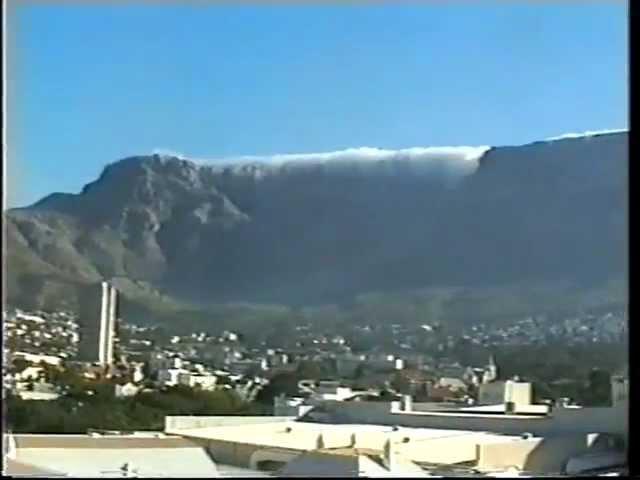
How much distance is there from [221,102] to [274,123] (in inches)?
5.6

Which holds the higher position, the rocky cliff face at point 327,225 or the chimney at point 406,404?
the rocky cliff face at point 327,225

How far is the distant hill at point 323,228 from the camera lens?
195cm

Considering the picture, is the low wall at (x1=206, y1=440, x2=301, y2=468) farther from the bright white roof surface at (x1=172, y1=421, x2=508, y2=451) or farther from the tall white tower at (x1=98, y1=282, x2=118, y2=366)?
the tall white tower at (x1=98, y1=282, x2=118, y2=366)

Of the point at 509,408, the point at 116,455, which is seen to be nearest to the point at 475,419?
the point at 509,408

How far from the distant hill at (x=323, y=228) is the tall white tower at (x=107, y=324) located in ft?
0.10

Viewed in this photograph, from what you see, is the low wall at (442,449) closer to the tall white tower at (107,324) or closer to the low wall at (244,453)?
the low wall at (244,453)

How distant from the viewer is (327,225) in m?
2.10

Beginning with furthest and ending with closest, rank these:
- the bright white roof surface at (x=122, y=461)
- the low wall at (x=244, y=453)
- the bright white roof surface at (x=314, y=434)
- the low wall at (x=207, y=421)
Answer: the low wall at (x=207, y=421) → the bright white roof surface at (x=314, y=434) → the low wall at (x=244, y=453) → the bright white roof surface at (x=122, y=461)

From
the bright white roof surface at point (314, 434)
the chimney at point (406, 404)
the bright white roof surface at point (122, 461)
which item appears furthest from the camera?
the chimney at point (406, 404)

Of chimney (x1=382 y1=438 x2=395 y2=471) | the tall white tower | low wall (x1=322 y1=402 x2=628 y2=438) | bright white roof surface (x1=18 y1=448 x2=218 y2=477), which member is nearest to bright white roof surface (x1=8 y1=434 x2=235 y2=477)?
bright white roof surface (x1=18 y1=448 x2=218 y2=477)

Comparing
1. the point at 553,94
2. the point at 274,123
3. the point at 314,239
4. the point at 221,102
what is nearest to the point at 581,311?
the point at 553,94

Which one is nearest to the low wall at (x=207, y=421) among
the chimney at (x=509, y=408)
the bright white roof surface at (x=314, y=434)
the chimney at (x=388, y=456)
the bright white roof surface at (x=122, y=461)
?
the bright white roof surface at (x=314, y=434)

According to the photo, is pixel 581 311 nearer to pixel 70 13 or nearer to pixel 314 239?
pixel 314 239

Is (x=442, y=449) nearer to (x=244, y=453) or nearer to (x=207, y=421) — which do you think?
(x=244, y=453)
